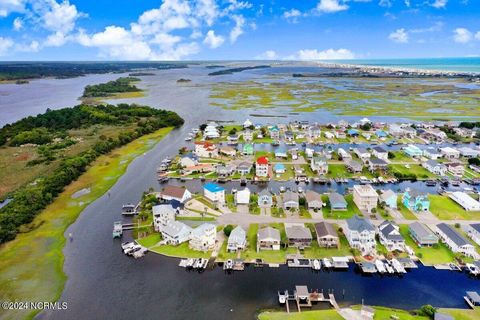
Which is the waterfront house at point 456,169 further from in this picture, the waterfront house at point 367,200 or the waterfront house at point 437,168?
the waterfront house at point 367,200

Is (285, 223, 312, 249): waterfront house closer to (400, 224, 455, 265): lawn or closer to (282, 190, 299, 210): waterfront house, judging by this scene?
(282, 190, 299, 210): waterfront house

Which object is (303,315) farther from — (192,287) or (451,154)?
(451,154)

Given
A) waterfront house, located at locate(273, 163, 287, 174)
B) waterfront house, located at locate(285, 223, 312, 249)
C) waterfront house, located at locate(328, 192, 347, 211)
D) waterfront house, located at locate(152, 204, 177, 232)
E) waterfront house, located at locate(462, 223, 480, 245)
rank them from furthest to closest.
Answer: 1. waterfront house, located at locate(273, 163, 287, 174)
2. waterfront house, located at locate(328, 192, 347, 211)
3. waterfront house, located at locate(152, 204, 177, 232)
4. waterfront house, located at locate(462, 223, 480, 245)
5. waterfront house, located at locate(285, 223, 312, 249)

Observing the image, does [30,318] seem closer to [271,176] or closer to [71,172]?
[71,172]

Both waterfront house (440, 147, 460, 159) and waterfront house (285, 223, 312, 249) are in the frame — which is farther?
waterfront house (440, 147, 460, 159)

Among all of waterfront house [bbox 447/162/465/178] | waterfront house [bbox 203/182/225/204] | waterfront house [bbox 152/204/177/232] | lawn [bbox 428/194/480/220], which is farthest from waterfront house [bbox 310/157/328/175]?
waterfront house [bbox 152/204/177/232]

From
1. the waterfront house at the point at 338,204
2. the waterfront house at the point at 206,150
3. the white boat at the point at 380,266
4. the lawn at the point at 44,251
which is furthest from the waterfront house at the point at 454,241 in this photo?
the waterfront house at the point at 206,150
